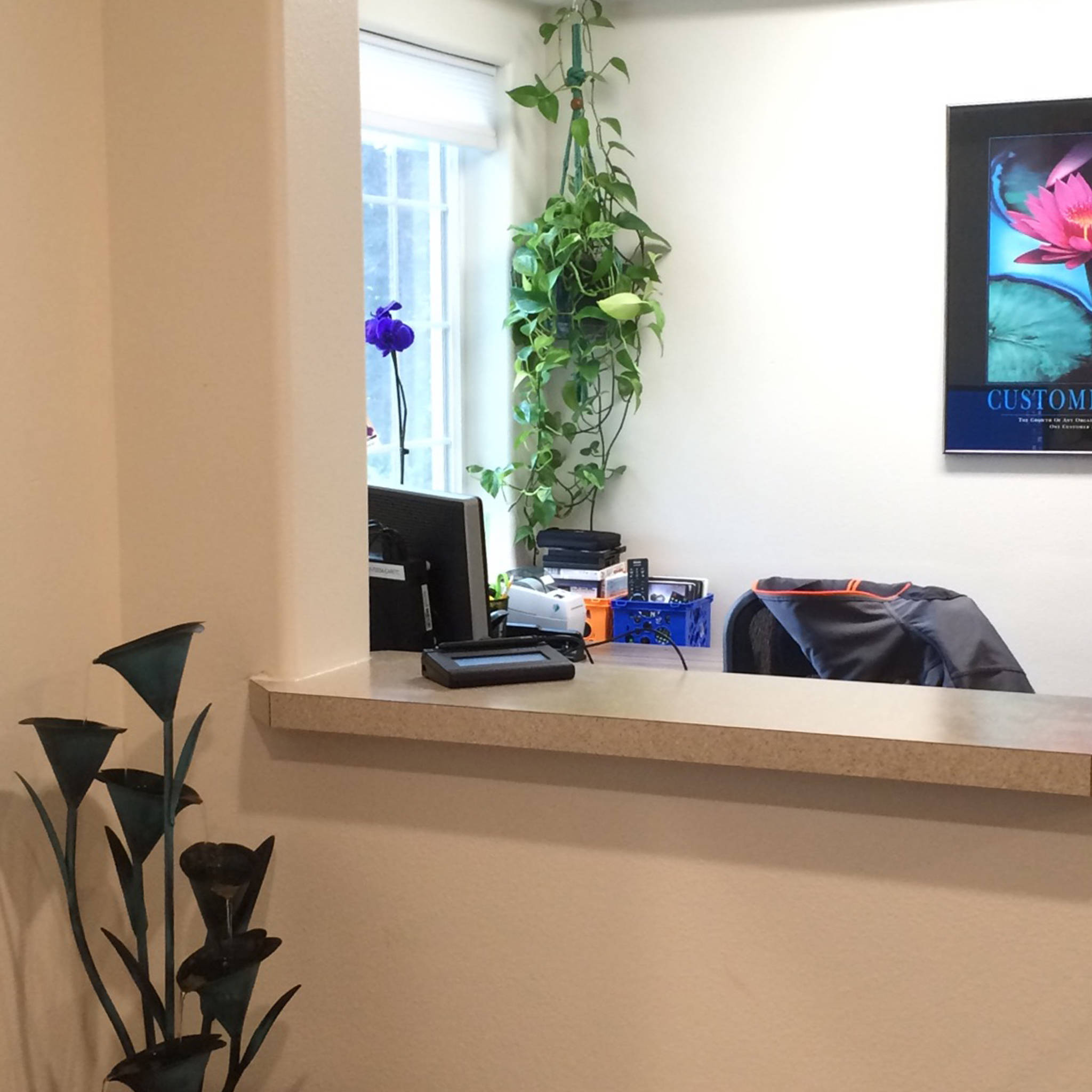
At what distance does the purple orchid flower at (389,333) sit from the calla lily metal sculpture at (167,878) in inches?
81.2

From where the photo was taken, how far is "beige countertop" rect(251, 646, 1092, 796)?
122 centimetres

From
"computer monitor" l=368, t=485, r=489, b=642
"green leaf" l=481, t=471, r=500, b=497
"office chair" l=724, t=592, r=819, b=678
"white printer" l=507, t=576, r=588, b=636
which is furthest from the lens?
"green leaf" l=481, t=471, r=500, b=497

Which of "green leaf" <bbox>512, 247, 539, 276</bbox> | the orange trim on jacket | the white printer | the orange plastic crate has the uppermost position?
"green leaf" <bbox>512, 247, 539, 276</bbox>

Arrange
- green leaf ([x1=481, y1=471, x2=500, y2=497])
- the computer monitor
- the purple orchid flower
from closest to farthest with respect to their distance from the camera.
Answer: the computer monitor, the purple orchid flower, green leaf ([x1=481, y1=471, x2=500, y2=497])

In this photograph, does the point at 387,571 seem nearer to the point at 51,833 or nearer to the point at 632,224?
the point at 51,833

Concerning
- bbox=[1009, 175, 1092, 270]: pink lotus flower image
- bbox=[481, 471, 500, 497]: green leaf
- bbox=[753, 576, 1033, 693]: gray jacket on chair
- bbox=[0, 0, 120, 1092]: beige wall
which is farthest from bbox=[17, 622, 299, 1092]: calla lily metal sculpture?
bbox=[1009, 175, 1092, 270]: pink lotus flower image

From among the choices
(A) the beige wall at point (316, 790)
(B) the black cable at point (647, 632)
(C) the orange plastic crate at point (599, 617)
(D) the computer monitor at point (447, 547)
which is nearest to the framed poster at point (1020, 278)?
(B) the black cable at point (647, 632)

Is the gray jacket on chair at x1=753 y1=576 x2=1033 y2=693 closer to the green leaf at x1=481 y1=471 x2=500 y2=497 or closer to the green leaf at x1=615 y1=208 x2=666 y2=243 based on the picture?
the green leaf at x1=481 y1=471 x2=500 y2=497

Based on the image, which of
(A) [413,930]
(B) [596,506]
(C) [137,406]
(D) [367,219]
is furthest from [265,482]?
(B) [596,506]

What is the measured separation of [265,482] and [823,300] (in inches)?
99.8

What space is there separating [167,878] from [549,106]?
→ 2831 mm

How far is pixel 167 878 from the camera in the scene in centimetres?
134

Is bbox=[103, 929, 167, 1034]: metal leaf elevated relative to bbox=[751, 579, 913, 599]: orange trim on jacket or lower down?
lower down

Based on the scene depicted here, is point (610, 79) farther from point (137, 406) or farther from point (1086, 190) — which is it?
point (137, 406)
